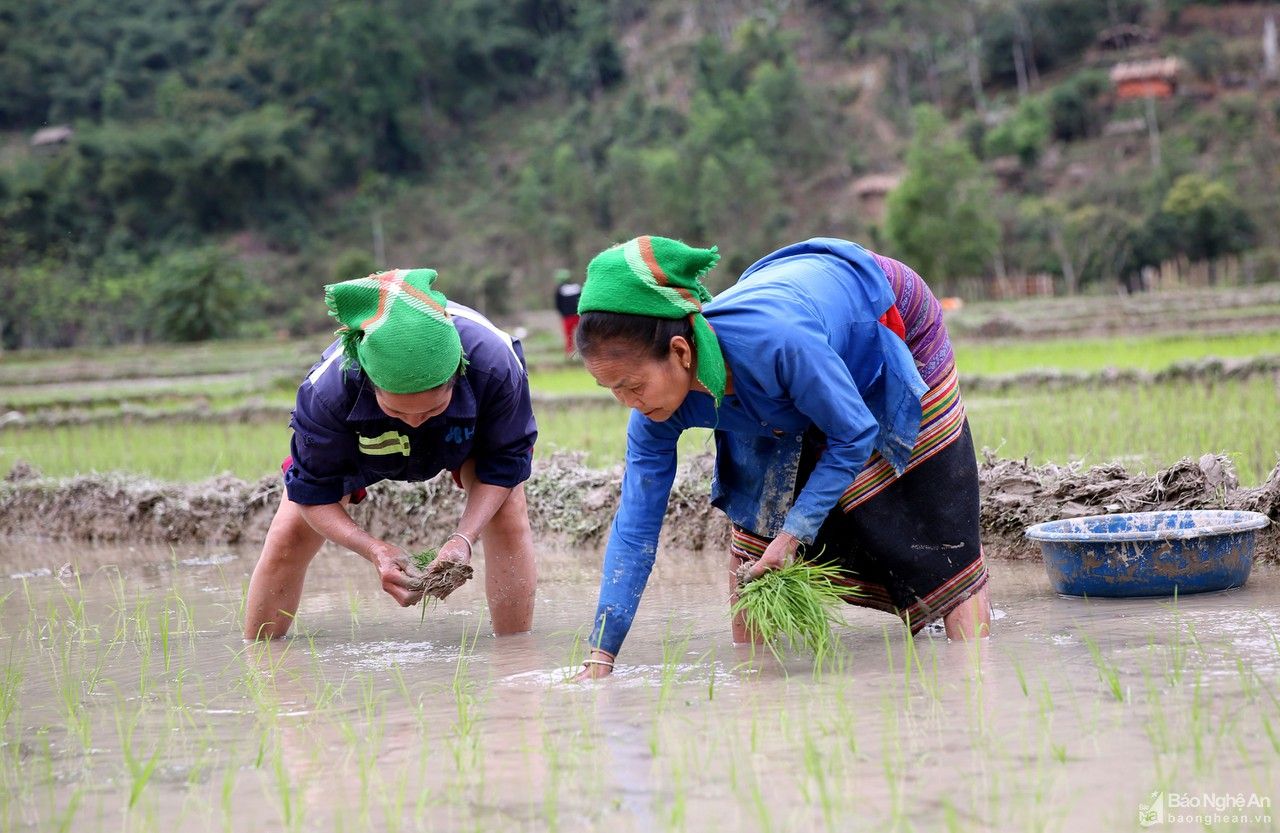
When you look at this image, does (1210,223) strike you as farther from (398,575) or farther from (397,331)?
(397,331)

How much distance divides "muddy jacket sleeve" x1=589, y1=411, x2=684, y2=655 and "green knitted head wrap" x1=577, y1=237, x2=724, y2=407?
0.34m

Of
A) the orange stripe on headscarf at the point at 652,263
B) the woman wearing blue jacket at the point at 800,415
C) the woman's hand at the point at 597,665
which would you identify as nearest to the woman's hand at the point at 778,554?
the woman wearing blue jacket at the point at 800,415

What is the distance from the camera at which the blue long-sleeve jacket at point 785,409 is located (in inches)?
106

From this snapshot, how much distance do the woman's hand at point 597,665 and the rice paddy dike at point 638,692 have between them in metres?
0.08

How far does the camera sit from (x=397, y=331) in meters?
2.94

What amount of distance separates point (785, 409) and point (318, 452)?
3.95 feet

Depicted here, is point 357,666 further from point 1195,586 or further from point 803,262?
point 1195,586

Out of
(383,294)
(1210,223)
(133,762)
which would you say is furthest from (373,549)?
(1210,223)

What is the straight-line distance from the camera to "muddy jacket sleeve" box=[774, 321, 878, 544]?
2658 millimetres

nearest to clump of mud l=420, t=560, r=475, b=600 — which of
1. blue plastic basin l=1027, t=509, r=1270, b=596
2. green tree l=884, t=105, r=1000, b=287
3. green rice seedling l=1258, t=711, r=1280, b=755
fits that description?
blue plastic basin l=1027, t=509, r=1270, b=596

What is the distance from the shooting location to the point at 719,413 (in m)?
2.88

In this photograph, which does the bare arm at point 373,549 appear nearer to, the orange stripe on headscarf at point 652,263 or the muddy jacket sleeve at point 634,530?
the muddy jacket sleeve at point 634,530

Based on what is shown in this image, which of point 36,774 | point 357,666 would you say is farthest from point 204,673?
point 36,774

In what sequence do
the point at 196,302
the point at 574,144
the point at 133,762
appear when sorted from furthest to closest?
the point at 574,144, the point at 196,302, the point at 133,762
